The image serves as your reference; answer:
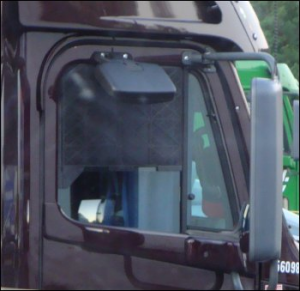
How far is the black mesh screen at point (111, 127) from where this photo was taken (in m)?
3.02

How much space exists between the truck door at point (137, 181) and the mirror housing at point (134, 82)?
0.15ft

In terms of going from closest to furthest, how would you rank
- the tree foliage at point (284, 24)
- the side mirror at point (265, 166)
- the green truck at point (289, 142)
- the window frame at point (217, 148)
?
the side mirror at point (265, 166) → the window frame at point (217, 148) → the tree foliage at point (284, 24) → the green truck at point (289, 142)

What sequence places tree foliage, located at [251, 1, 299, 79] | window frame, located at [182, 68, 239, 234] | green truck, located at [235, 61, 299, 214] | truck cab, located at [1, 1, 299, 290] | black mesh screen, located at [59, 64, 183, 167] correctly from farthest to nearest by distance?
green truck, located at [235, 61, 299, 214] < tree foliage, located at [251, 1, 299, 79] < window frame, located at [182, 68, 239, 234] < black mesh screen, located at [59, 64, 183, 167] < truck cab, located at [1, 1, 299, 290]

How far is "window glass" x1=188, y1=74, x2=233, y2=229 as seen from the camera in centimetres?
316

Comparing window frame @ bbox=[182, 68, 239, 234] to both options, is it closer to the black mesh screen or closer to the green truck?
the black mesh screen

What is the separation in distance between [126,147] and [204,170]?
0.30 m

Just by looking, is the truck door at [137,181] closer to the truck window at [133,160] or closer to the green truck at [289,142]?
the truck window at [133,160]

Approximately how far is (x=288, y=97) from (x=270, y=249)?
281 inches

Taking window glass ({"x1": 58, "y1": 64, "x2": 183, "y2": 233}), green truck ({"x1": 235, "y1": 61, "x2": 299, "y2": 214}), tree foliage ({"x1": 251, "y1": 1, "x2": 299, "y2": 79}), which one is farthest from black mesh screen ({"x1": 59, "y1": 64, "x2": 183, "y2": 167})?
green truck ({"x1": 235, "y1": 61, "x2": 299, "y2": 214})

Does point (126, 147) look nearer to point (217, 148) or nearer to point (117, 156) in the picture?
point (117, 156)

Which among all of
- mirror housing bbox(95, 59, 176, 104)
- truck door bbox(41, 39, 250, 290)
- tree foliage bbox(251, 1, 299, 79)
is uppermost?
tree foliage bbox(251, 1, 299, 79)

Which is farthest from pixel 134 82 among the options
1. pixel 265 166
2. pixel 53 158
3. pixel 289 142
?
pixel 289 142

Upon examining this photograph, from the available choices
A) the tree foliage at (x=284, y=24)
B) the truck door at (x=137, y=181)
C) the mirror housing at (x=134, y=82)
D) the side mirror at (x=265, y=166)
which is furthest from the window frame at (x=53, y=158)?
the tree foliage at (x=284, y=24)

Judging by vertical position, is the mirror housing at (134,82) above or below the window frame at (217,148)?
above
